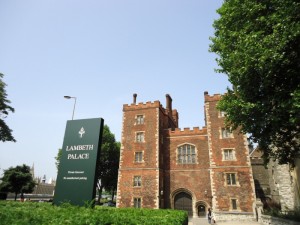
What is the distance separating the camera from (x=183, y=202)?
28.6 m

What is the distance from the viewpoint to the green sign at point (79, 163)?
39.5 feet

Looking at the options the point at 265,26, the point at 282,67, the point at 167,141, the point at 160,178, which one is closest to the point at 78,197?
the point at 282,67

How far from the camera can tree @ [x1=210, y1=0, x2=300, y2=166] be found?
433 inches

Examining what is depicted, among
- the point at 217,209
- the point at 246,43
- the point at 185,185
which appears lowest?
the point at 217,209

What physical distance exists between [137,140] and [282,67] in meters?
22.4

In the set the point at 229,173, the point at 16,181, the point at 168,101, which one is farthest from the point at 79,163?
the point at 16,181

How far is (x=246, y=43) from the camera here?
39.7 feet

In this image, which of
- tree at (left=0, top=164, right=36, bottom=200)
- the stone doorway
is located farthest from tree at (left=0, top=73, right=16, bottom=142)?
the stone doorway

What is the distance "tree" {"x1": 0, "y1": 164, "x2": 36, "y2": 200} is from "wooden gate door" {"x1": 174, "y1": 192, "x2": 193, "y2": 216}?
30.4 metres

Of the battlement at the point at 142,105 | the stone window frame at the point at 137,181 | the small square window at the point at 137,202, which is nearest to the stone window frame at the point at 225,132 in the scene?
the battlement at the point at 142,105

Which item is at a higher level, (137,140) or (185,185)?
(137,140)

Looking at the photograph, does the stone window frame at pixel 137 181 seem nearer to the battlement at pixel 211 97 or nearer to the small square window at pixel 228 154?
the small square window at pixel 228 154

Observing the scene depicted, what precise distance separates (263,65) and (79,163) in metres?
11.7

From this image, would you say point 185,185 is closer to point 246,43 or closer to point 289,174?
point 289,174
